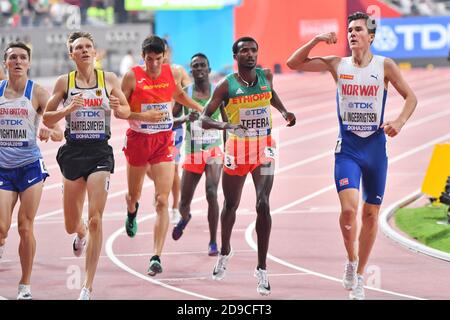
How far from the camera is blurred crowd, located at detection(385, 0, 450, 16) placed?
4672cm

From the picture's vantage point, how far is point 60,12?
46312mm

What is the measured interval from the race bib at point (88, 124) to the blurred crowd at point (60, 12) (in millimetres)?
34918

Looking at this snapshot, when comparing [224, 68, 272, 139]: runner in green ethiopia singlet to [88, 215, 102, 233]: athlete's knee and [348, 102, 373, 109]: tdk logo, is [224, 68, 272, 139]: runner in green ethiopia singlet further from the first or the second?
[88, 215, 102, 233]: athlete's knee

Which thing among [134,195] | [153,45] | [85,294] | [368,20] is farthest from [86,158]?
[368,20]

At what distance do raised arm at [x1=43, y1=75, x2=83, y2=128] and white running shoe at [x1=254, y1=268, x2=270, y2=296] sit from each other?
88.9 inches

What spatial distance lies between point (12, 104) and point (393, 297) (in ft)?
12.4

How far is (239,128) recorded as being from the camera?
11.1m

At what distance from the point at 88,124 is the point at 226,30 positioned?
3396cm

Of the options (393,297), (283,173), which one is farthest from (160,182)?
(283,173)

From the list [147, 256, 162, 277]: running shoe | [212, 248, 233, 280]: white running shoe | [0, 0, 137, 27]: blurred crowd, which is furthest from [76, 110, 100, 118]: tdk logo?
[0, 0, 137, 27]: blurred crowd

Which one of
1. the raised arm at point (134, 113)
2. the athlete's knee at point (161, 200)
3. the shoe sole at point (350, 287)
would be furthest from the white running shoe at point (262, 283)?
the raised arm at point (134, 113)

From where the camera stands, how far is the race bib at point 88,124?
10.7 metres

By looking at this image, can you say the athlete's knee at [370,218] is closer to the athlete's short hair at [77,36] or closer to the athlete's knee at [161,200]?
the athlete's knee at [161,200]
